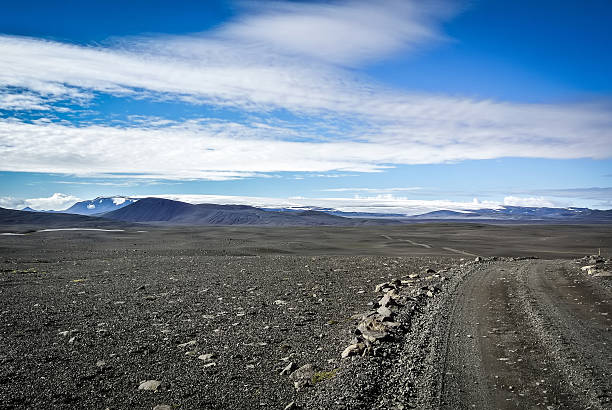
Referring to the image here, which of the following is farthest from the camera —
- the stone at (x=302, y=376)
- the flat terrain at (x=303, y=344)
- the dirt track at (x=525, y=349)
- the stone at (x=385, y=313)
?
the stone at (x=385, y=313)

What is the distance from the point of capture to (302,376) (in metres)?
7.90

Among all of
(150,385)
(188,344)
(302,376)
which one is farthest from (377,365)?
(188,344)

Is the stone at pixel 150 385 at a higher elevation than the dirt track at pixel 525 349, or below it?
below

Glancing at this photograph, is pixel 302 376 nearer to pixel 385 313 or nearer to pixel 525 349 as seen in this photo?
pixel 385 313

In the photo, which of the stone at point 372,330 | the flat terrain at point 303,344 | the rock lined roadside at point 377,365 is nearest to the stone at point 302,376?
the flat terrain at point 303,344

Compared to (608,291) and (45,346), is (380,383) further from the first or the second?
(608,291)

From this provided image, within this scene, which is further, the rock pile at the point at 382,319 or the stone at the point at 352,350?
the rock pile at the point at 382,319

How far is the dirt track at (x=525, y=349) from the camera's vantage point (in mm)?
6612

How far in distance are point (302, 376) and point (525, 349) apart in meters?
4.78

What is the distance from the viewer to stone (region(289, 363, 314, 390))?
753 centimetres

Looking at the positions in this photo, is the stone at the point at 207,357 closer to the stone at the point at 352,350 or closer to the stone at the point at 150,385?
the stone at the point at 150,385

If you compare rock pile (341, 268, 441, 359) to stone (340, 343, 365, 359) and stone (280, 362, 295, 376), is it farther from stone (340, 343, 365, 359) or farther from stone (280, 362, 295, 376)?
stone (280, 362, 295, 376)

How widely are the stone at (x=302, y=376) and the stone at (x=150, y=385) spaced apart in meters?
2.49

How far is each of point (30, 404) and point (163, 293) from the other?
401 inches
